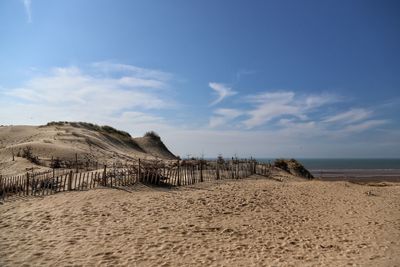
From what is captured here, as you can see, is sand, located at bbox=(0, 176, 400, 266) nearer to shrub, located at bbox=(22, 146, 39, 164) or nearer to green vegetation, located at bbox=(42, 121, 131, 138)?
shrub, located at bbox=(22, 146, 39, 164)

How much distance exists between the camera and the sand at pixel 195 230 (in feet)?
20.6

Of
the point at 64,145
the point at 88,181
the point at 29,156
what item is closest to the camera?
the point at 88,181

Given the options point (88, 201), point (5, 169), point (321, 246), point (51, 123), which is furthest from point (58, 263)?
point (51, 123)

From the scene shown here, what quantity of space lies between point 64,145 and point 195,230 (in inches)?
781

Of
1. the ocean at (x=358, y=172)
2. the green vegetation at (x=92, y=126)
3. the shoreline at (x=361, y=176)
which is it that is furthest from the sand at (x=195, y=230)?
the green vegetation at (x=92, y=126)

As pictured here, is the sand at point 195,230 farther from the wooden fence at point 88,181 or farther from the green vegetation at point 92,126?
the green vegetation at point 92,126

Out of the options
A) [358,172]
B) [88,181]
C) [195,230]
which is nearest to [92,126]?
[88,181]

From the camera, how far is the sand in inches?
247

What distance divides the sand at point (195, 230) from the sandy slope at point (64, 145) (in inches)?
359

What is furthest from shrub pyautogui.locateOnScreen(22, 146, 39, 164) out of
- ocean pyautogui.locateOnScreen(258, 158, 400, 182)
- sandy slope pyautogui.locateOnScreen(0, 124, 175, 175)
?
ocean pyautogui.locateOnScreen(258, 158, 400, 182)

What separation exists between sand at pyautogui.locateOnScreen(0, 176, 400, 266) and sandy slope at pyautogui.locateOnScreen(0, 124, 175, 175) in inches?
359

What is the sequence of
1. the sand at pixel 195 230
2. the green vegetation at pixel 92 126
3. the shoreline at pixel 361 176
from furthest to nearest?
the green vegetation at pixel 92 126
the shoreline at pixel 361 176
the sand at pixel 195 230

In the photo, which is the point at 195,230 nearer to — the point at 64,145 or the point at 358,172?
the point at 64,145

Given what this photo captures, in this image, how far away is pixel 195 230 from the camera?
25.7 feet
